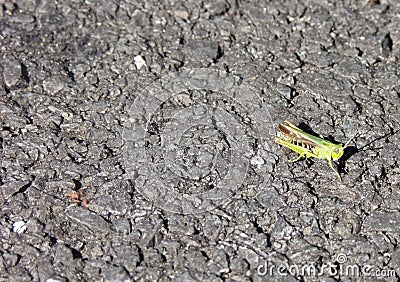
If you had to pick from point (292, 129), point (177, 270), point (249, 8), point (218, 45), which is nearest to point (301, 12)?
point (249, 8)

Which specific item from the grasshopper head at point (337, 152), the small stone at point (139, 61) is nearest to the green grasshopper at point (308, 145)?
the grasshopper head at point (337, 152)

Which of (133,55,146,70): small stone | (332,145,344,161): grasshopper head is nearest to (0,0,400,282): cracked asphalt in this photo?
(133,55,146,70): small stone

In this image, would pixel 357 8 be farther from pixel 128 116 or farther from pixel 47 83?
pixel 47 83

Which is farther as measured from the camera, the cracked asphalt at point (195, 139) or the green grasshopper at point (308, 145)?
the green grasshopper at point (308, 145)

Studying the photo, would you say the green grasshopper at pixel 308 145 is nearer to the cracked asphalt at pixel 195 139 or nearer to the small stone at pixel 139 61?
the cracked asphalt at pixel 195 139

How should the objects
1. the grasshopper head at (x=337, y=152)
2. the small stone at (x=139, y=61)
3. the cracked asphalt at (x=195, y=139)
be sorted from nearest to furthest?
the cracked asphalt at (x=195, y=139)
the grasshopper head at (x=337, y=152)
the small stone at (x=139, y=61)

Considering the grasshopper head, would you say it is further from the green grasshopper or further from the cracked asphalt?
the cracked asphalt

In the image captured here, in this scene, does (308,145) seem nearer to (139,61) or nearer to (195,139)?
(195,139)
